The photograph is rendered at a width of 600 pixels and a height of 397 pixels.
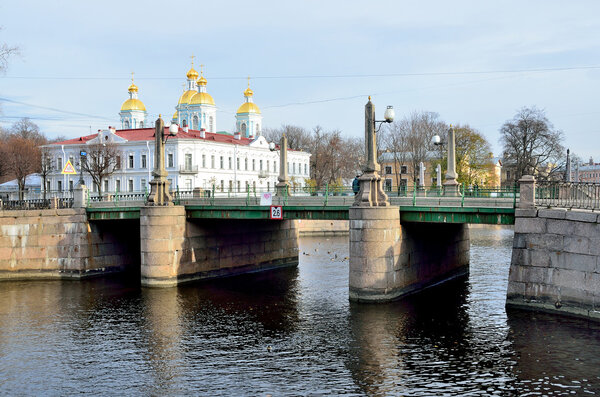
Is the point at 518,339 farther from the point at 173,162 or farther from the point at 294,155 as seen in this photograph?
the point at 294,155

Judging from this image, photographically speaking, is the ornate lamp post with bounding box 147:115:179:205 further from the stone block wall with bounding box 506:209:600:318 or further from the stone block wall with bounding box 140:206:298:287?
the stone block wall with bounding box 506:209:600:318

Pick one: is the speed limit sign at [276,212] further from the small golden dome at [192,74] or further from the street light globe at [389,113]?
→ the small golden dome at [192,74]

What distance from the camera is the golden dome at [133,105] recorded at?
327 ft

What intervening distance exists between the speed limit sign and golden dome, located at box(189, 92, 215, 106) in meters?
66.9

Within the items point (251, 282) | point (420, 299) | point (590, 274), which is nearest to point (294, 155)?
point (251, 282)

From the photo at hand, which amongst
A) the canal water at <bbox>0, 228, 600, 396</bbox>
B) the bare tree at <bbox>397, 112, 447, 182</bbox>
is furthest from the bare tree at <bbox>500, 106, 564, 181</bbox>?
the canal water at <bbox>0, 228, 600, 396</bbox>

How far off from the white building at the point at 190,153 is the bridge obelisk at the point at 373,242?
139 ft

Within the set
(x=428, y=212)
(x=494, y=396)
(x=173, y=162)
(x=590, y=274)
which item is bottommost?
(x=494, y=396)

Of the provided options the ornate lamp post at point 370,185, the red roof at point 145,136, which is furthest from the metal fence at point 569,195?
the red roof at point 145,136

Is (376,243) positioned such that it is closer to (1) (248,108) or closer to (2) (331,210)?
(2) (331,210)

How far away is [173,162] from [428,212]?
184 feet

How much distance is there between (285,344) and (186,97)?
277 ft

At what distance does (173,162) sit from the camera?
80.9 meters

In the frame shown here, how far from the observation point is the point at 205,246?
123 ft
